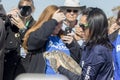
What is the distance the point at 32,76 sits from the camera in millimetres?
3367

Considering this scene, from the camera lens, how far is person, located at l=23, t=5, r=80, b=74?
4375 millimetres

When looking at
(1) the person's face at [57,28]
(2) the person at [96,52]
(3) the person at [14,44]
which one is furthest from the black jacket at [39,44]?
(2) the person at [96,52]

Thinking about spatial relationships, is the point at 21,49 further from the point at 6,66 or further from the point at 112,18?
the point at 112,18

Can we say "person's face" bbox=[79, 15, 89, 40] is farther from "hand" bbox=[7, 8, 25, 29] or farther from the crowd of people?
"hand" bbox=[7, 8, 25, 29]

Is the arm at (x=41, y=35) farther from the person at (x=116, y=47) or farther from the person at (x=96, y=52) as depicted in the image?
the person at (x=116, y=47)

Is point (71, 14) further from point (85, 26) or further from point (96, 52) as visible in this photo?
point (96, 52)

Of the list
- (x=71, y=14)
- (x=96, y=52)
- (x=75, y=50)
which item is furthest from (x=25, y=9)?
(x=96, y=52)

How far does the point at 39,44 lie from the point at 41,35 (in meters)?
0.10

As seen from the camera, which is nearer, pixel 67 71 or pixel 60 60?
pixel 67 71

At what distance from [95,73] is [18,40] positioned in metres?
1.26

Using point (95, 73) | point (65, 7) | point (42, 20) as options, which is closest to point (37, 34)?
point (42, 20)

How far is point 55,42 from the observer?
455 centimetres

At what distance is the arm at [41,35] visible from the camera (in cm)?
436

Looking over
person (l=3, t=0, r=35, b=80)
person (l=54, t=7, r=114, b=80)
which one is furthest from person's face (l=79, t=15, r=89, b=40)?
person (l=3, t=0, r=35, b=80)
